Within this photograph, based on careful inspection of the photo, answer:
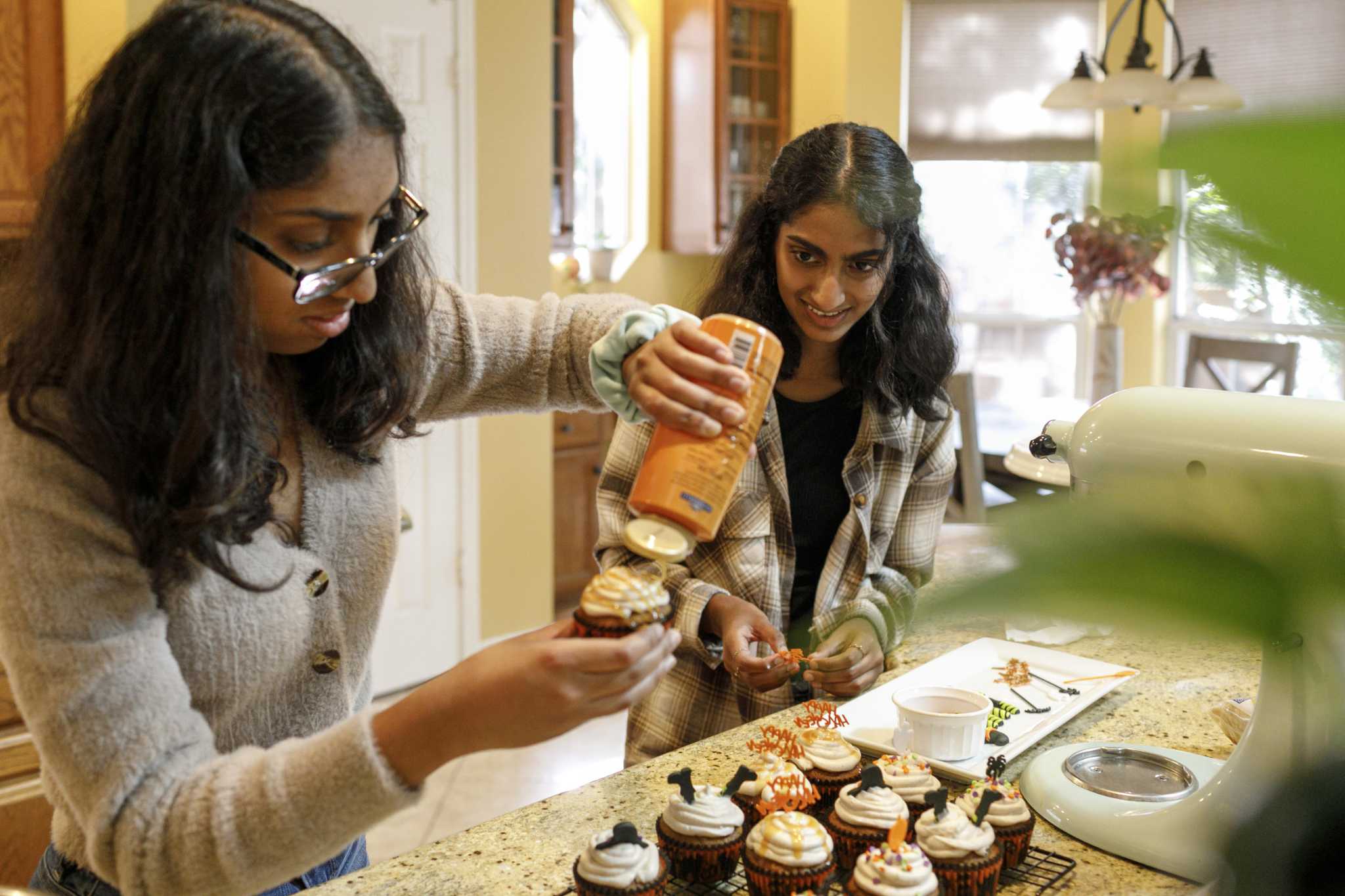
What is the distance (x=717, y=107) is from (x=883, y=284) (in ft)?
13.7

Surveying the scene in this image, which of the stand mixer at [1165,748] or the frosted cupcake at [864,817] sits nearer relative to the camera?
the stand mixer at [1165,748]

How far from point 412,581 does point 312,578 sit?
3.18 m

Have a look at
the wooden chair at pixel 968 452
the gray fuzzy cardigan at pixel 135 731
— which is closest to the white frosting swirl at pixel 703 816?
the gray fuzzy cardigan at pixel 135 731

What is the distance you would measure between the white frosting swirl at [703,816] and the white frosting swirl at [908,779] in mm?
170

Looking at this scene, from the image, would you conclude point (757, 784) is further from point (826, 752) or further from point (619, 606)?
point (619, 606)

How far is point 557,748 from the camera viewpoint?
12.9ft

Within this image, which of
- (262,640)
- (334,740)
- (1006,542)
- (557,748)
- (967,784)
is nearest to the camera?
(1006,542)

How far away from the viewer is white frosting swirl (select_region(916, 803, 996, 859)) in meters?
1.11

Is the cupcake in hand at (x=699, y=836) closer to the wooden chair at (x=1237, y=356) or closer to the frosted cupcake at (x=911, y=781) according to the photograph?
the frosted cupcake at (x=911, y=781)

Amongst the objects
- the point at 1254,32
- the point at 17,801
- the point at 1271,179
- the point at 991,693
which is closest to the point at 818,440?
the point at 991,693

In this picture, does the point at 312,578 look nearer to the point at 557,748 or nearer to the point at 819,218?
the point at 819,218

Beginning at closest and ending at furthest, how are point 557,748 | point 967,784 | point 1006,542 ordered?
point 1006,542 < point 967,784 < point 557,748

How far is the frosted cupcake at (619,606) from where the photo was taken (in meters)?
0.96

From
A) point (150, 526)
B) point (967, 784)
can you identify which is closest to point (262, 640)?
point (150, 526)
